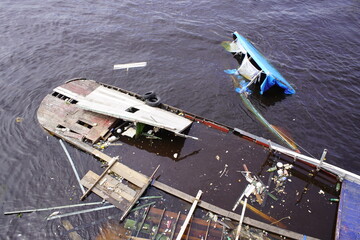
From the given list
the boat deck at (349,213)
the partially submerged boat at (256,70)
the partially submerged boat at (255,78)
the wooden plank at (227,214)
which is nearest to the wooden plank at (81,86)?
the wooden plank at (227,214)

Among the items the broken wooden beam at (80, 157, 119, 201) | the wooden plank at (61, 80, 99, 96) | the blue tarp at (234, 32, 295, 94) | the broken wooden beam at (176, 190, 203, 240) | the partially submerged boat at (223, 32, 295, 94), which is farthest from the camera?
the partially submerged boat at (223, 32, 295, 94)

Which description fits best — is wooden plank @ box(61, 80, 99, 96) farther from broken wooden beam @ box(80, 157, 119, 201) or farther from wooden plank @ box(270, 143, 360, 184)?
wooden plank @ box(270, 143, 360, 184)

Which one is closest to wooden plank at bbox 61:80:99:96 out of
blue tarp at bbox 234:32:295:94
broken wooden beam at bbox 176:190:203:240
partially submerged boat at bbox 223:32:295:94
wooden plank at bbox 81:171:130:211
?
wooden plank at bbox 81:171:130:211

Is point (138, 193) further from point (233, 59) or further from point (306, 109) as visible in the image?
point (233, 59)

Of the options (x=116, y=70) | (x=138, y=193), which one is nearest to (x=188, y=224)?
(x=138, y=193)

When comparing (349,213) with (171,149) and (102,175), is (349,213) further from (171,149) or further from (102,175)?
(102,175)

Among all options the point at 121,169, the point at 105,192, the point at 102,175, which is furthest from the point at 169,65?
the point at 105,192
